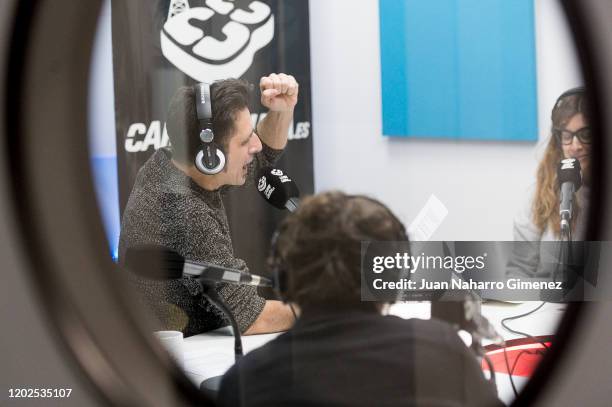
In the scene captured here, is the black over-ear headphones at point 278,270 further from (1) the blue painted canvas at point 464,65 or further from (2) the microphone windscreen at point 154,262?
(1) the blue painted canvas at point 464,65

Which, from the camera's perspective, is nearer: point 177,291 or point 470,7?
point 470,7

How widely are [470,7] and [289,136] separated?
362 mm

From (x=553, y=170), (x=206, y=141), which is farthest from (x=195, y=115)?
(x=553, y=170)

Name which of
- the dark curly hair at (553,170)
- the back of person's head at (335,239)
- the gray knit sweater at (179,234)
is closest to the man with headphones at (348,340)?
the back of person's head at (335,239)

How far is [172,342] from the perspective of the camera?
3.75 feet

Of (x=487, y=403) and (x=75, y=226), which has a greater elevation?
(x=75, y=226)

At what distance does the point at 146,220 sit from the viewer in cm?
115

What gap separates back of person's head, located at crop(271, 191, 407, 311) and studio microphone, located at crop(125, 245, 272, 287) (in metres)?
0.09

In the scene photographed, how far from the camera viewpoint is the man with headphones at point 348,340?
1.01m

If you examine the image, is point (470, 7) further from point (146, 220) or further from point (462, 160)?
point (146, 220)


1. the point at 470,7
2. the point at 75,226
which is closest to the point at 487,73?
the point at 470,7

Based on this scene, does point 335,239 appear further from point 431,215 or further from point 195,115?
point 195,115

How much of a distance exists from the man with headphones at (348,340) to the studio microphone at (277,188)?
0.07 ft

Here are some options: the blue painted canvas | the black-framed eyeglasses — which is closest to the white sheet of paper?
the blue painted canvas
